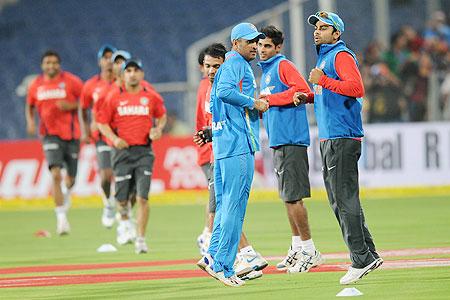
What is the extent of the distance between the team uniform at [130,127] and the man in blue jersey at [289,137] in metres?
3.96

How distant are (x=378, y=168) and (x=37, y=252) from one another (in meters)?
11.5

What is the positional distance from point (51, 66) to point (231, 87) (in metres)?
10.2

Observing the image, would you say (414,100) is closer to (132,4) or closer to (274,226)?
(274,226)

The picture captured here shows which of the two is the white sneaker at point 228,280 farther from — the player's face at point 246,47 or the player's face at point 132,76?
the player's face at point 132,76

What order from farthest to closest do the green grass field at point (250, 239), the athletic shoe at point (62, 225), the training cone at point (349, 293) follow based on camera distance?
the athletic shoe at point (62, 225) < the green grass field at point (250, 239) < the training cone at point (349, 293)

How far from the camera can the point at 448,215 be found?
20.5m

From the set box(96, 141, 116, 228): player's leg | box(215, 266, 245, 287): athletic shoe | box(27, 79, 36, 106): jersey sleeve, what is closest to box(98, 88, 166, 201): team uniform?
box(96, 141, 116, 228): player's leg

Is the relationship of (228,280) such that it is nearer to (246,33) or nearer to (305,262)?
(305,262)

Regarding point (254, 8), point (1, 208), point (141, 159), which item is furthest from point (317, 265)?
point (254, 8)

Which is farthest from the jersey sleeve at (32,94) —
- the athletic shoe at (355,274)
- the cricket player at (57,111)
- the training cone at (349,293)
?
the training cone at (349,293)

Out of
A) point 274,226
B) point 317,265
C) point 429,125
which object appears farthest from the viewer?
point 429,125

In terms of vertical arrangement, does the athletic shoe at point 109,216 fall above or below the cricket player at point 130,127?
below

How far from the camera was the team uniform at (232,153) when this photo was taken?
11.4 meters

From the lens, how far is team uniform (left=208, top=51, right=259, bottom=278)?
11.4m
